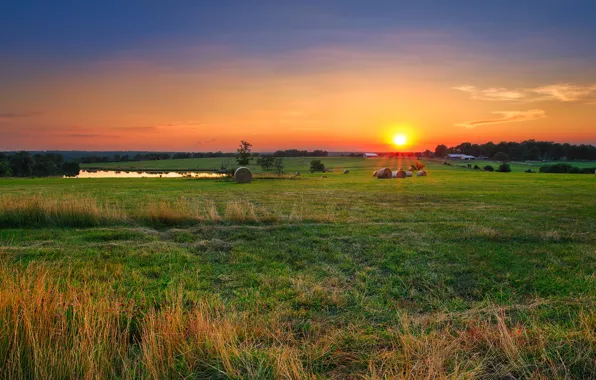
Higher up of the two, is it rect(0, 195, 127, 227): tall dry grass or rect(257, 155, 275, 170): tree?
rect(257, 155, 275, 170): tree

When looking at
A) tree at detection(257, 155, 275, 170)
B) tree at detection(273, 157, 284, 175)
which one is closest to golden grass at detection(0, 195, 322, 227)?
tree at detection(273, 157, 284, 175)

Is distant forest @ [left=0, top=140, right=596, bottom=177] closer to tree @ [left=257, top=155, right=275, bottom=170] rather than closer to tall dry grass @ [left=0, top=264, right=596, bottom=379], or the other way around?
tree @ [left=257, top=155, right=275, bottom=170]

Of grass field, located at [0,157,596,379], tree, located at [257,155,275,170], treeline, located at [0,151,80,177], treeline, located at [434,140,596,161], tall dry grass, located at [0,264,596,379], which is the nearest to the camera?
tall dry grass, located at [0,264,596,379]

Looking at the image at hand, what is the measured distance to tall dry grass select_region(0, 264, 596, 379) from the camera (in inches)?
162

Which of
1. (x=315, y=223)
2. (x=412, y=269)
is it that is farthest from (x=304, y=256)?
(x=315, y=223)

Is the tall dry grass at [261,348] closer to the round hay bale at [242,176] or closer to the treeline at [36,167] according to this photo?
the round hay bale at [242,176]

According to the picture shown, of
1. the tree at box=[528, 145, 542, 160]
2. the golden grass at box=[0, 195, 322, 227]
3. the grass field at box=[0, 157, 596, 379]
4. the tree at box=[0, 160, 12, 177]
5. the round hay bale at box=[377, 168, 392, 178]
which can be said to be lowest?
the grass field at box=[0, 157, 596, 379]

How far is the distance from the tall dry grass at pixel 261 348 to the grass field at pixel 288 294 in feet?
0.08

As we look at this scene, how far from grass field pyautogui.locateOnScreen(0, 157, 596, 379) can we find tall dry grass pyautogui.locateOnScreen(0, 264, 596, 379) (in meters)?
0.03

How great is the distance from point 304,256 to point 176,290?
3.72 meters

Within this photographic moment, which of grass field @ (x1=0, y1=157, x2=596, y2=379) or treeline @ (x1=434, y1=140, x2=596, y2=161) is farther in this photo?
treeline @ (x1=434, y1=140, x2=596, y2=161)

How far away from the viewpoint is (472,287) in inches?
298

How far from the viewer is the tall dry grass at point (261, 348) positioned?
162 inches

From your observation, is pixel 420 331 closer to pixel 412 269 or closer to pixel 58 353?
pixel 412 269
